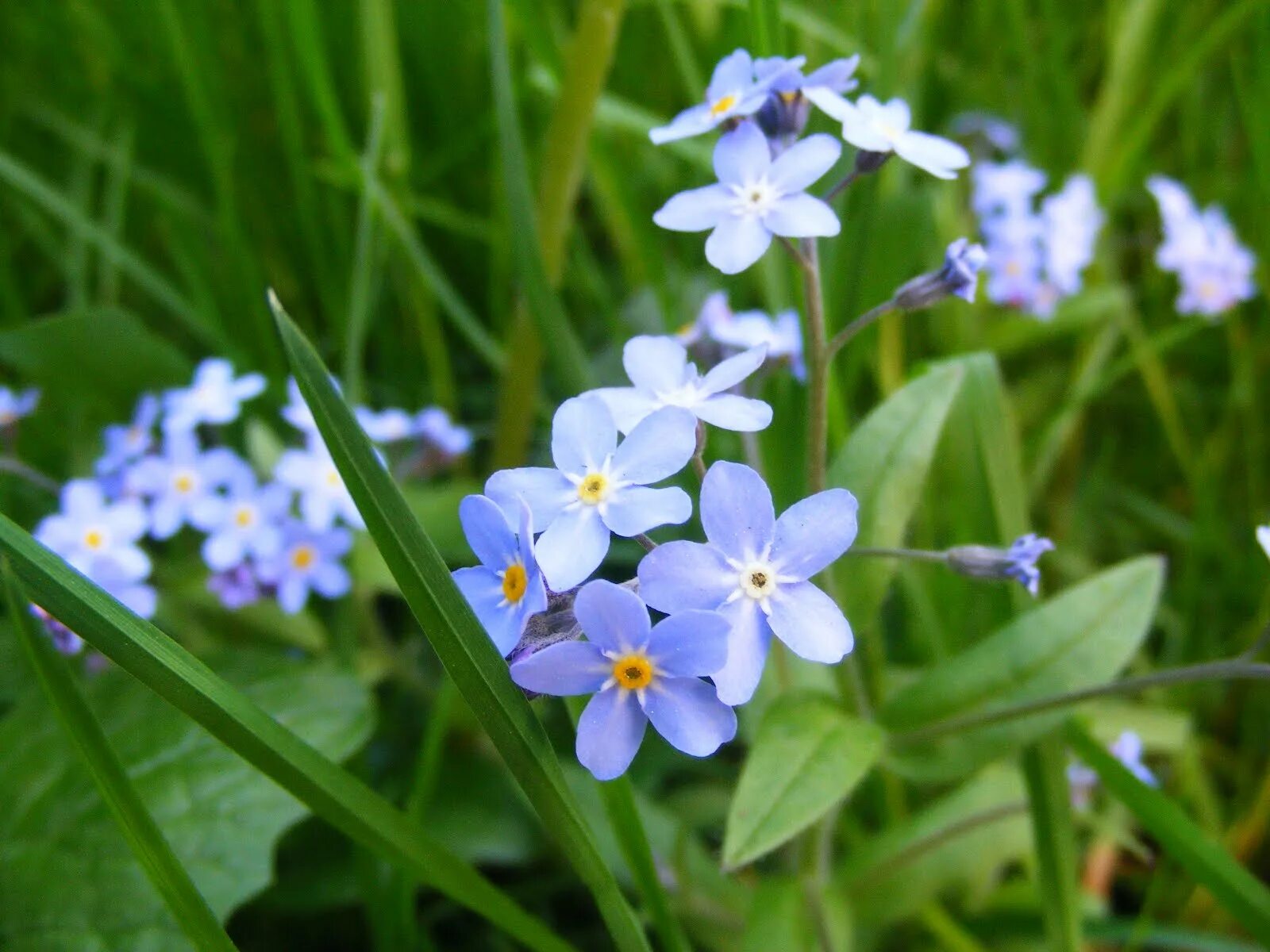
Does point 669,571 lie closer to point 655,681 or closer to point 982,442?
point 655,681

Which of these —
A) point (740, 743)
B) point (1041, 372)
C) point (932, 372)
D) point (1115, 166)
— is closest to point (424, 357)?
point (740, 743)

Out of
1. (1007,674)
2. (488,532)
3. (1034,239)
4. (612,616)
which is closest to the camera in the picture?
(612,616)

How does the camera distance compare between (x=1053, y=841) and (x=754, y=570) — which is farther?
(x=1053, y=841)

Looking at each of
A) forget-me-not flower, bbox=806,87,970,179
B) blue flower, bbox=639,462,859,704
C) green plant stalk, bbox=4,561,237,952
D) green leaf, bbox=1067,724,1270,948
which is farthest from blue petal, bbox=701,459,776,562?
green leaf, bbox=1067,724,1270,948

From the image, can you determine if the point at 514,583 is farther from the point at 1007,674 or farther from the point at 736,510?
the point at 1007,674

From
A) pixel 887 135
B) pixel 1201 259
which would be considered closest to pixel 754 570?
pixel 887 135

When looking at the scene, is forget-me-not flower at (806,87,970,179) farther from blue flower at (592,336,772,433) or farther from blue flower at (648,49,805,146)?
blue flower at (592,336,772,433)

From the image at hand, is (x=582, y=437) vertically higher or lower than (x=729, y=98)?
lower
